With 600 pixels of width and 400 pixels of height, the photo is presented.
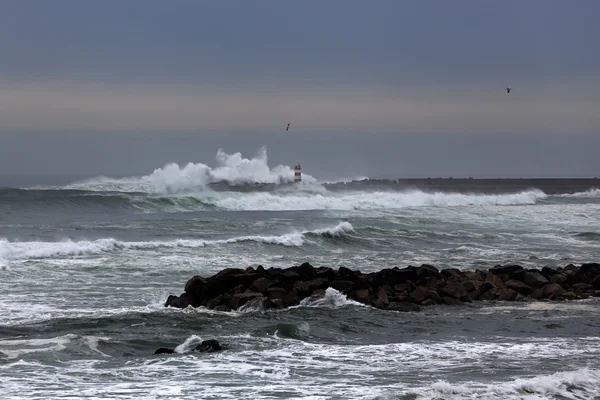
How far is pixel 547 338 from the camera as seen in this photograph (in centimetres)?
1192

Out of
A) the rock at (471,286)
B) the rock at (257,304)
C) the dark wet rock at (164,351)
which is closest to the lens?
the dark wet rock at (164,351)

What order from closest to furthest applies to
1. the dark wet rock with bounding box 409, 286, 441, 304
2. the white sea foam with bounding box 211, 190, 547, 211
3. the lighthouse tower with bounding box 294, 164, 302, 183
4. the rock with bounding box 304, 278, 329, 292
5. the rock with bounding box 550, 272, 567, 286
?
the dark wet rock with bounding box 409, 286, 441, 304
the rock with bounding box 304, 278, 329, 292
the rock with bounding box 550, 272, 567, 286
the white sea foam with bounding box 211, 190, 547, 211
the lighthouse tower with bounding box 294, 164, 302, 183

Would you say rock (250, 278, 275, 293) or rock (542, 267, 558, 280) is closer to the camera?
rock (250, 278, 275, 293)

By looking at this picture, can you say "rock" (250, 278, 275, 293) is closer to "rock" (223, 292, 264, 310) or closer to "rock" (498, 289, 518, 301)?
"rock" (223, 292, 264, 310)

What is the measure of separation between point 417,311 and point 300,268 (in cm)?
271

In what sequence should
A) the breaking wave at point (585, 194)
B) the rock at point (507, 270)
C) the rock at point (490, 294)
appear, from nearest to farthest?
the rock at point (490, 294) < the rock at point (507, 270) < the breaking wave at point (585, 194)

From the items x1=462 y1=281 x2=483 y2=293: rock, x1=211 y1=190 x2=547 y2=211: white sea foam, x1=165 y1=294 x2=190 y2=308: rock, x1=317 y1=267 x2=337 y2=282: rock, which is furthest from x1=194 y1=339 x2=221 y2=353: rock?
x1=211 y1=190 x2=547 y2=211: white sea foam

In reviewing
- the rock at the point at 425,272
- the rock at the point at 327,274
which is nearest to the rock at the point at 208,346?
the rock at the point at 327,274

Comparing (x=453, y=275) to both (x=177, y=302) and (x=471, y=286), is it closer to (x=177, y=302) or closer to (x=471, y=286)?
(x=471, y=286)

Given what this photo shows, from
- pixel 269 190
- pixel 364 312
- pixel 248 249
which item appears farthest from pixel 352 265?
pixel 269 190

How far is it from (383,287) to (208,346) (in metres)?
5.06

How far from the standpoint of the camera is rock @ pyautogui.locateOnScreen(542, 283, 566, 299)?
50.9 feet

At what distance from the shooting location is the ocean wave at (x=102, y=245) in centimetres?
2109

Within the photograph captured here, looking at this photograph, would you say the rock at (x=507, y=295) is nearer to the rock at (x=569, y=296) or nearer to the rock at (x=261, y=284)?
the rock at (x=569, y=296)
